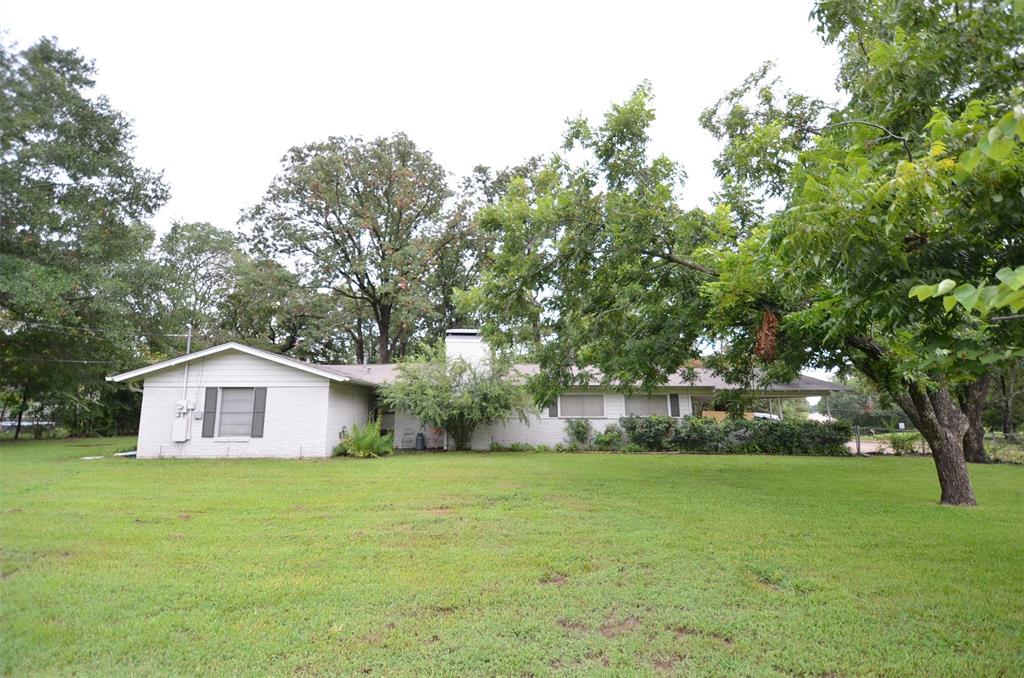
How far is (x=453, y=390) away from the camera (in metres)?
17.2

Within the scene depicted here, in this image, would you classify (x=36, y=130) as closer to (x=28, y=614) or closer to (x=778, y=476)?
(x=28, y=614)

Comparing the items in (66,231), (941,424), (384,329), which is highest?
(66,231)

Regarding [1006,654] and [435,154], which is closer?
[1006,654]

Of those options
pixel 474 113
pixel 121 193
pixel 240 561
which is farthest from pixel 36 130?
pixel 240 561

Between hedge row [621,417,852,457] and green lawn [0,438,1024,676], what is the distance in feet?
32.0

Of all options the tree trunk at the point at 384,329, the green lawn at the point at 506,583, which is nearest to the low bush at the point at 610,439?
the green lawn at the point at 506,583

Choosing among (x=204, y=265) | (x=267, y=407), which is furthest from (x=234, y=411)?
(x=204, y=265)

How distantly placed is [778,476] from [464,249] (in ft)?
69.7

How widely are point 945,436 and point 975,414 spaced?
34.9 ft

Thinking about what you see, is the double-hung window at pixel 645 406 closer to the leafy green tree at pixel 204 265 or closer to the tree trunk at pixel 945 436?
the tree trunk at pixel 945 436

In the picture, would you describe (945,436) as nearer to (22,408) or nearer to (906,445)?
(906,445)

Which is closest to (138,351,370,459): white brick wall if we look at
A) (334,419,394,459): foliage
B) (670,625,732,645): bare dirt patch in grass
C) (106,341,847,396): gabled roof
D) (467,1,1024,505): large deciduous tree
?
(106,341,847,396): gabled roof

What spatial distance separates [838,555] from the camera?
5.15m

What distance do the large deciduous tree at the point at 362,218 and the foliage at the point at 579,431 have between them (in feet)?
34.7
